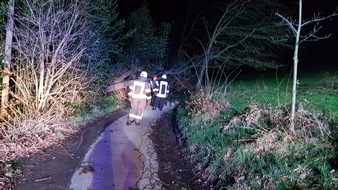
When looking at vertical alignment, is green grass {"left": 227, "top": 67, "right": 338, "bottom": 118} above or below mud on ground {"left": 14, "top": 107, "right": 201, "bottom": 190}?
above

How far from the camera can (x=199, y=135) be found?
7.86m

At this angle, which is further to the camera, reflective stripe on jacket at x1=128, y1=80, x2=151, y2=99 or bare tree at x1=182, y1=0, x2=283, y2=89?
bare tree at x1=182, y1=0, x2=283, y2=89

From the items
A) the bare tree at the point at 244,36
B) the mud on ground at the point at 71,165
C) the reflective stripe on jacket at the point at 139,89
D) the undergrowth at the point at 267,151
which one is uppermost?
the bare tree at the point at 244,36

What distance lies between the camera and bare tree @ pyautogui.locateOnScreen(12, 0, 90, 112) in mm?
8000

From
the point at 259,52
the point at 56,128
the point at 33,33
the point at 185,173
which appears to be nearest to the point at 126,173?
the point at 185,173

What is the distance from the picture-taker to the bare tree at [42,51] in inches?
315

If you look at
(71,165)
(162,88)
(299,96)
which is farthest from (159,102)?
(71,165)

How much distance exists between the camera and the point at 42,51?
8156 mm

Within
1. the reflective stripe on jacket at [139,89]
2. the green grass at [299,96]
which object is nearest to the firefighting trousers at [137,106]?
the reflective stripe on jacket at [139,89]

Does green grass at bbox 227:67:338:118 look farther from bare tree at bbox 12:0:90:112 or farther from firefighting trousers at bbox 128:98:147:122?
bare tree at bbox 12:0:90:112

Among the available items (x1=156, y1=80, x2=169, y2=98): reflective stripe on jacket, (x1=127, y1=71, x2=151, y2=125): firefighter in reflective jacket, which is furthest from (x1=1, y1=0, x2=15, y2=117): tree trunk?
(x1=156, y1=80, x2=169, y2=98): reflective stripe on jacket

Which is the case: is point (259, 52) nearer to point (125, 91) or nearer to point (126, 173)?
point (125, 91)

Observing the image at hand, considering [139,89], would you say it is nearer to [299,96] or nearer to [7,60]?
[7,60]

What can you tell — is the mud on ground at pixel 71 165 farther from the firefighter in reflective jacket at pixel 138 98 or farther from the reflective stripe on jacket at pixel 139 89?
the reflective stripe on jacket at pixel 139 89
